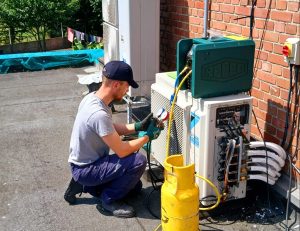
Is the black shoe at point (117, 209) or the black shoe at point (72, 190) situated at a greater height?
the black shoe at point (72, 190)

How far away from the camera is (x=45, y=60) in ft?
30.0

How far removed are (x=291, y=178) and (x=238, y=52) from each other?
1.12 metres

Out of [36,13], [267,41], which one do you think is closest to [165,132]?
[267,41]

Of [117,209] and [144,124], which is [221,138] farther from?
[117,209]

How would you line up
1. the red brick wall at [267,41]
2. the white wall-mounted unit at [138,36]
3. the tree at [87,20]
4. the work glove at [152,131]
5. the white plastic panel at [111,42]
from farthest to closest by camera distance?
the tree at [87,20], the white plastic panel at [111,42], the white wall-mounted unit at [138,36], the work glove at [152,131], the red brick wall at [267,41]

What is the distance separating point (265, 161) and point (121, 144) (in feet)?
3.92

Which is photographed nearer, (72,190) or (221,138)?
(221,138)

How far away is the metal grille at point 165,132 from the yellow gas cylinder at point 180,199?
1.41 feet

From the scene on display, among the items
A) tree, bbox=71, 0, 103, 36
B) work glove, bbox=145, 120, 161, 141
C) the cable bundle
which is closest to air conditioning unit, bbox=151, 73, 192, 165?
work glove, bbox=145, 120, 161, 141

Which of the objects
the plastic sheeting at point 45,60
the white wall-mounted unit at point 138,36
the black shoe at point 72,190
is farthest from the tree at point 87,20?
Answer: the black shoe at point 72,190

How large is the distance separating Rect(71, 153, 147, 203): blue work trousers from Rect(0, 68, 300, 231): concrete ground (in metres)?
0.24

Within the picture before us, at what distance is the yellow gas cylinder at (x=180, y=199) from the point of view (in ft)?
10.1

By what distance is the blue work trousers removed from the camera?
140 inches

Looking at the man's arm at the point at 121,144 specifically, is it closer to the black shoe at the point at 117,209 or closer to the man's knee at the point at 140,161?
the man's knee at the point at 140,161
